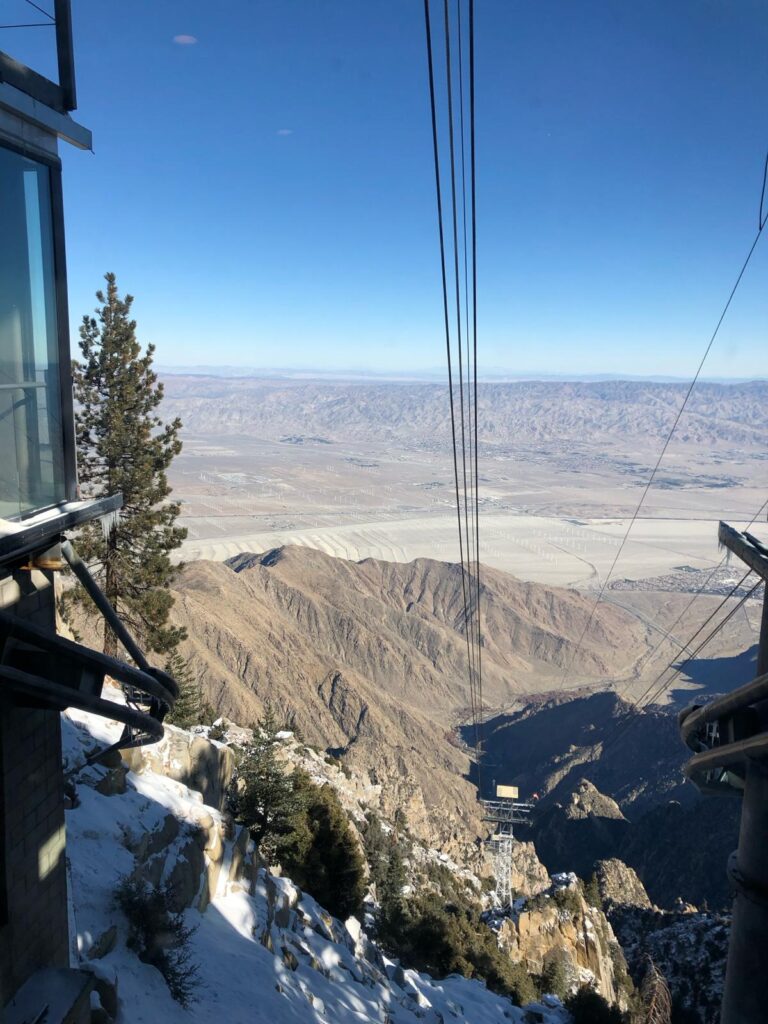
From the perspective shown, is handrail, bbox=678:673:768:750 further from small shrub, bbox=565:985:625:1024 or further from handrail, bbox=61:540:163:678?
small shrub, bbox=565:985:625:1024

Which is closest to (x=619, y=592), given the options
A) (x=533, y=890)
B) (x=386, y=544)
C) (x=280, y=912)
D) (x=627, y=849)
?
(x=386, y=544)

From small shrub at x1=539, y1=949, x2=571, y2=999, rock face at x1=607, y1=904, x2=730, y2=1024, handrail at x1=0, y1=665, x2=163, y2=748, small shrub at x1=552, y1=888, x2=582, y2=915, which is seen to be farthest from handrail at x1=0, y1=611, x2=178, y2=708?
small shrub at x1=552, y1=888, x2=582, y2=915

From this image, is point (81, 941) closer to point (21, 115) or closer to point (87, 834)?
point (87, 834)

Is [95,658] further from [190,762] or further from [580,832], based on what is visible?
[580,832]

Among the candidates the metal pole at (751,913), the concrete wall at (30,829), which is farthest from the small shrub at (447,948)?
the metal pole at (751,913)

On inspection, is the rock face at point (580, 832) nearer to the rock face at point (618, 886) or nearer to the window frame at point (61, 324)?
the rock face at point (618, 886)

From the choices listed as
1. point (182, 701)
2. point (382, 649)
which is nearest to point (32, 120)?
point (182, 701)
